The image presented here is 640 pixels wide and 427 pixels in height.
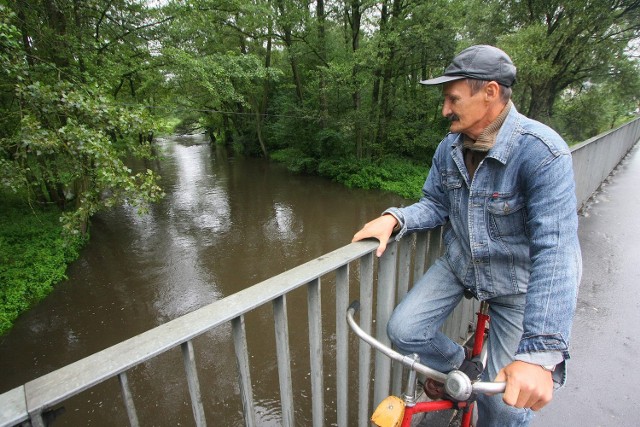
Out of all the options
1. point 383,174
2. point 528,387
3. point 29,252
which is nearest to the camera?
point 528,387

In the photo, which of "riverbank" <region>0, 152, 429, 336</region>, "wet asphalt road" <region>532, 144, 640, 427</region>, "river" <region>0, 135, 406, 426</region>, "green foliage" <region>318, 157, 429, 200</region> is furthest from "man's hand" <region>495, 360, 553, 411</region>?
"green foliage" <region>318, 157, 429, 200</region>

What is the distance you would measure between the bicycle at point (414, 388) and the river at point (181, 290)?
105cm

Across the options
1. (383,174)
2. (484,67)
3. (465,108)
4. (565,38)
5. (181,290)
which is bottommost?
(181,290)

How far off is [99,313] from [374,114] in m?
13.2

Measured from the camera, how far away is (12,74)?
443 centimetres

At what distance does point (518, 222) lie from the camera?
146 centimetres

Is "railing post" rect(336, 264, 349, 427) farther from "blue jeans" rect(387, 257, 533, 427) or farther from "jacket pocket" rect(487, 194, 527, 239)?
"jacket pocket" rect(487, 194, 527, 239)

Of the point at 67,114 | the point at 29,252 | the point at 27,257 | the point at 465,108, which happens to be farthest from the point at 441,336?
the point at 29,252

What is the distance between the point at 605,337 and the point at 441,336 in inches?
86.7

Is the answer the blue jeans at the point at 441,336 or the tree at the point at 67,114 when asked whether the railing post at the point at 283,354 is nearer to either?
the blue jeans at the point at 441,336

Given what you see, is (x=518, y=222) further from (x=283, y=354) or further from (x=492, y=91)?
(x=283, y=354)

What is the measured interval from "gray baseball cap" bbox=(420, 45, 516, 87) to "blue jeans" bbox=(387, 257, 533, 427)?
93 centimetres

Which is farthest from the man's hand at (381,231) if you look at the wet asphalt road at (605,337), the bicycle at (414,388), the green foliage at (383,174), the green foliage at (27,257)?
the green foliage at (383,174)

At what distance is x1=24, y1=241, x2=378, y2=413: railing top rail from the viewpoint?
797 millimetres
